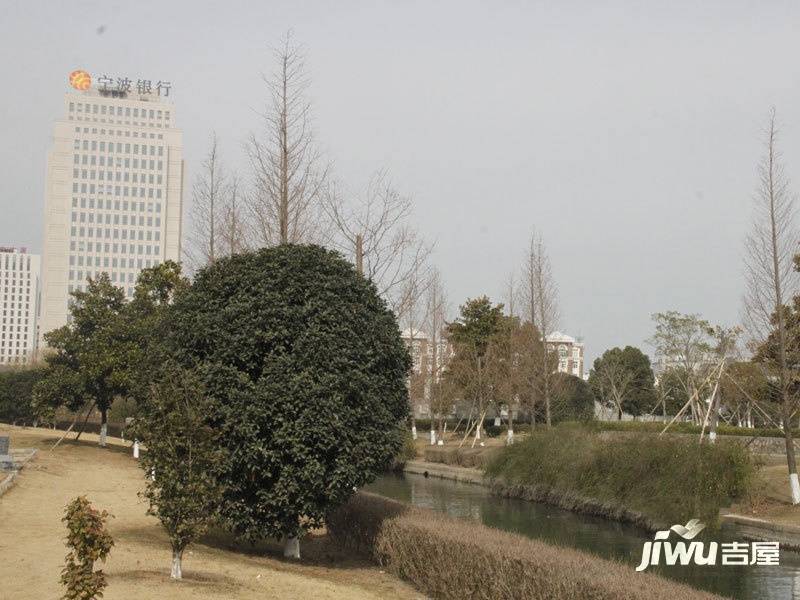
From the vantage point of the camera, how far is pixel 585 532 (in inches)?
939

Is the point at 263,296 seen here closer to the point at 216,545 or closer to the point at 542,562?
the point at 216,545

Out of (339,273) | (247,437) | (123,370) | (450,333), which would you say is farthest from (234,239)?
(450,333)

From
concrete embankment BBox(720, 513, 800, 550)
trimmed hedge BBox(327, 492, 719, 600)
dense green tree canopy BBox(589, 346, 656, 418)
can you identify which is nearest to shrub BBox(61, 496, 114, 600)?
trimmed hedge BBox(327, 492, 719, 600)

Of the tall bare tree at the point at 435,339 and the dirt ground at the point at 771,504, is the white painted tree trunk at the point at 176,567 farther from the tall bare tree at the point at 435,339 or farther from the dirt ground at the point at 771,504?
the tall bare tree at the point at 435,339

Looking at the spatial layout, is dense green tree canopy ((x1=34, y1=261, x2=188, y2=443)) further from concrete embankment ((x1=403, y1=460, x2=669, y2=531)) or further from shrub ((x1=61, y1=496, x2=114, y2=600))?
shrub ((x1=61, y1=496, x2=114, y2=600))

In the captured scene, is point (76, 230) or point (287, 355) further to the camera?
point (76, 230)

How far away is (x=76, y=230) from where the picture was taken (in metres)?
138

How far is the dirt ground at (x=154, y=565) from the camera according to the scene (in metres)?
10.8

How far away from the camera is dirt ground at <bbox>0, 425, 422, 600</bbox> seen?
10.8 meters

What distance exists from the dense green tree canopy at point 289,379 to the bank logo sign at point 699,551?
7276mm

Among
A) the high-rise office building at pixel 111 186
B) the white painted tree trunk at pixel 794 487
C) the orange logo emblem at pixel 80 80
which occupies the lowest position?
the white painted tree trunk at pixel 794 487

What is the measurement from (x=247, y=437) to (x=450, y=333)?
157 feet

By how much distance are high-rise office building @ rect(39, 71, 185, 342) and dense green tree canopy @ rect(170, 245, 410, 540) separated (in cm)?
12761

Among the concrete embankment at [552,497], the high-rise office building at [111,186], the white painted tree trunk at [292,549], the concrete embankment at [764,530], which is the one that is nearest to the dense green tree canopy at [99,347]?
the concrete embankment at [552,497]
